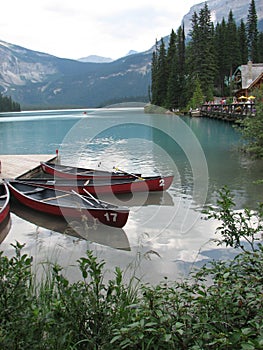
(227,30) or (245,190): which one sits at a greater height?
(227,30)

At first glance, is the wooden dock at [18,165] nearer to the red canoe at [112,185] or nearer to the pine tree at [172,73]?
the red canoe at [112,185]

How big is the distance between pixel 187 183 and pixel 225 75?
213 ft

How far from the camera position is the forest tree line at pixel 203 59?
2549 inches

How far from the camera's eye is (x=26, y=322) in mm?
2818

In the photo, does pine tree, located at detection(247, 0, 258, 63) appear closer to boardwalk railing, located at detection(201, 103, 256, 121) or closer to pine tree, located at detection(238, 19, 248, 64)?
pine tree, located at detection(238, 19, 248, 64)

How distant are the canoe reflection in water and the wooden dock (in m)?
4.83

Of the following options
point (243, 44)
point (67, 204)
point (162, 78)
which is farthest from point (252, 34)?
point (67, 204)

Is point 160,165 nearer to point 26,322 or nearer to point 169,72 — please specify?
point 26,322

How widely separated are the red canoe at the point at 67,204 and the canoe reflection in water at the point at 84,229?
0.16 metres

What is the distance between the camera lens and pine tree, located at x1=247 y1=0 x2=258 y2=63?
7431 cm

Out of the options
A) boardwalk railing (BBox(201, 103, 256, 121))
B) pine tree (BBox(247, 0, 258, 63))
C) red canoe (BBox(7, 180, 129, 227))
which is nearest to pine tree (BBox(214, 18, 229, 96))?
pine tree (BBox(247, 0, 258, 63))

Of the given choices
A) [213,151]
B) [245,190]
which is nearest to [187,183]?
[245,190]

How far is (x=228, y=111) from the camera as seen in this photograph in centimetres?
4378

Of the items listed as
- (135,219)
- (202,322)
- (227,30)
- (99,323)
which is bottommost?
(135,219)
